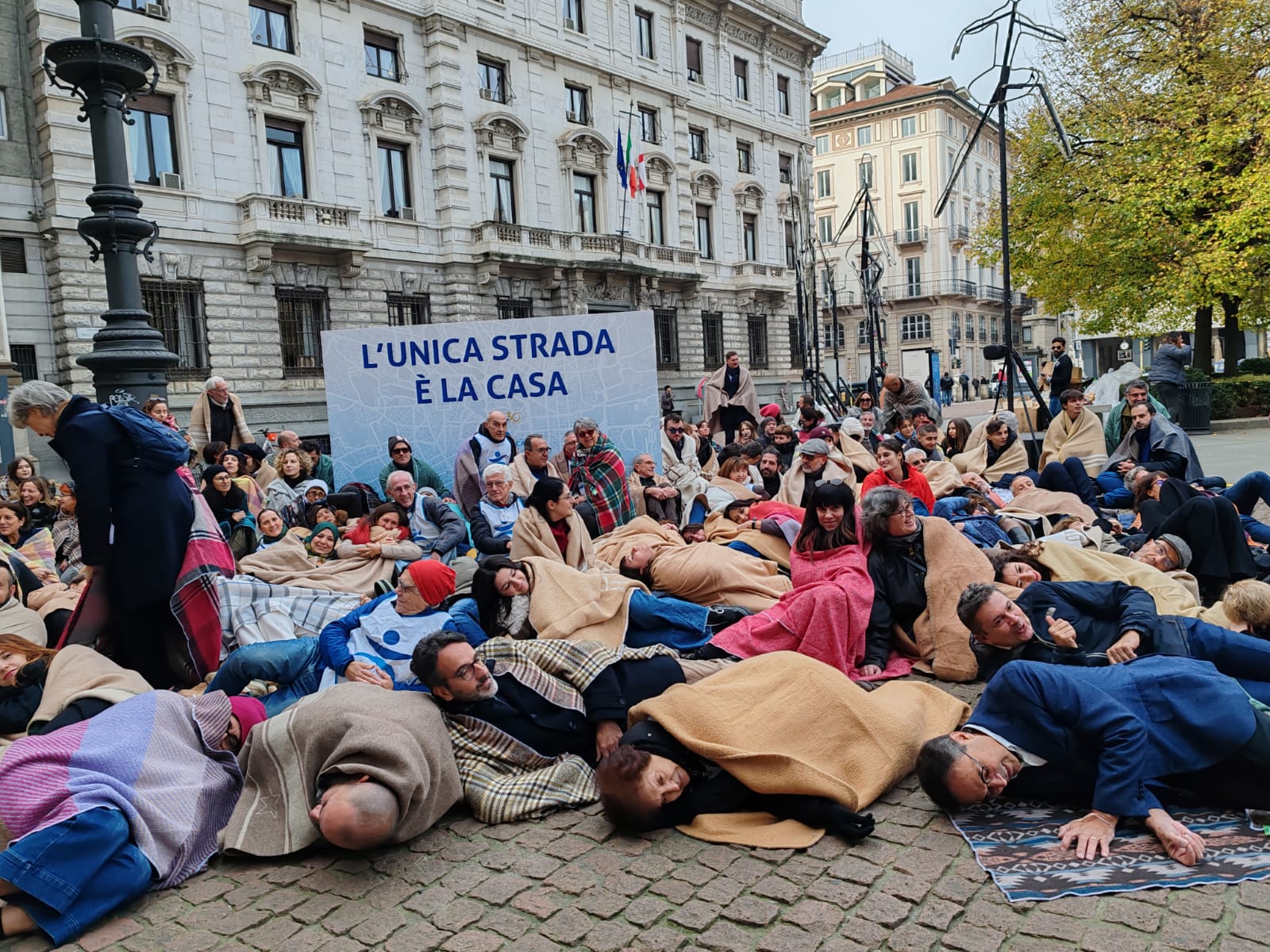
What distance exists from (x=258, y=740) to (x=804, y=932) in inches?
93.8

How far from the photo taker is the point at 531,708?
13.8ft

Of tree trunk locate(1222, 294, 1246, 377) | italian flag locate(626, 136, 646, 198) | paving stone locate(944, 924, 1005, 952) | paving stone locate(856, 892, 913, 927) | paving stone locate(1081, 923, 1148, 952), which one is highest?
italian flag locate(626, 136, 646, 198)

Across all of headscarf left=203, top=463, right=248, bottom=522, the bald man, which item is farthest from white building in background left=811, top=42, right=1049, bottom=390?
headscarf left=203, top=463, right=248, bottom=522

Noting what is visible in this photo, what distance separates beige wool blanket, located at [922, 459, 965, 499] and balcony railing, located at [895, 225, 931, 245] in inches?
1952

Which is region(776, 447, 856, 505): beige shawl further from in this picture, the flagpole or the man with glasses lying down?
the flagpole

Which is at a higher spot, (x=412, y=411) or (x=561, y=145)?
(x=561, y=145)

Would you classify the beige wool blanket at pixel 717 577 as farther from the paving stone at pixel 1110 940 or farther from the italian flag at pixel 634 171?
the italian flag at pixel 634 171

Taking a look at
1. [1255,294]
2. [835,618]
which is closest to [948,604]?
[835,618]

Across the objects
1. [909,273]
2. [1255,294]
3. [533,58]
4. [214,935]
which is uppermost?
[533,58]

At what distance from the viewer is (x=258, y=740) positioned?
3.88m

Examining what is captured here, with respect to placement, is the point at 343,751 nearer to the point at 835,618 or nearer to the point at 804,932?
the point at 804,932

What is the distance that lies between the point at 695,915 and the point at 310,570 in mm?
→ 4647

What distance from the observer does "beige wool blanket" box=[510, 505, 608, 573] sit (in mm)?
6605

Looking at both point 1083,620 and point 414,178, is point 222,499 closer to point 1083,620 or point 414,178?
point 1083,620
